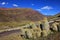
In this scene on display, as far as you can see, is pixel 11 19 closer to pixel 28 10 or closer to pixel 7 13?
pixel 7 13

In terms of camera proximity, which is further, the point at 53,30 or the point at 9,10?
the point at 9,10

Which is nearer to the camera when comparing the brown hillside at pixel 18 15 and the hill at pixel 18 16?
the hill at pixel 18 16

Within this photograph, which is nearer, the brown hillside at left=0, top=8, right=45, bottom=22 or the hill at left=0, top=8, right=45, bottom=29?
the hill at left=0, top=8, right=45, bottom=29

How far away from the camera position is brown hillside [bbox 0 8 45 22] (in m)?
63.6

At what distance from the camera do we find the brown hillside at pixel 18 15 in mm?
63594

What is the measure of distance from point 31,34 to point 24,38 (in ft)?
4.02

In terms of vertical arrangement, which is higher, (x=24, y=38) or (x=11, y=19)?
(x=11, y=19)

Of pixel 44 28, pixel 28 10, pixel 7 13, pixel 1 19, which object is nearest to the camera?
pixel 44 28

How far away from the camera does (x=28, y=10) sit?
72688mm

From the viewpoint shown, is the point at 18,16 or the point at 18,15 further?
the point at 18,15

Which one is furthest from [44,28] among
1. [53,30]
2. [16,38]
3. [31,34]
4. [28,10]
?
[28,10]

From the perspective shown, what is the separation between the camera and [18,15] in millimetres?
67812

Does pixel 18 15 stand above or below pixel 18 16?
above

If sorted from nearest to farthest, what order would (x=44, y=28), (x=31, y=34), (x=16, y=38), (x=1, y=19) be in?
(x=16, y=38)
(x=31, y=34)
(x=44, y=28)
(x=1, y=19)
